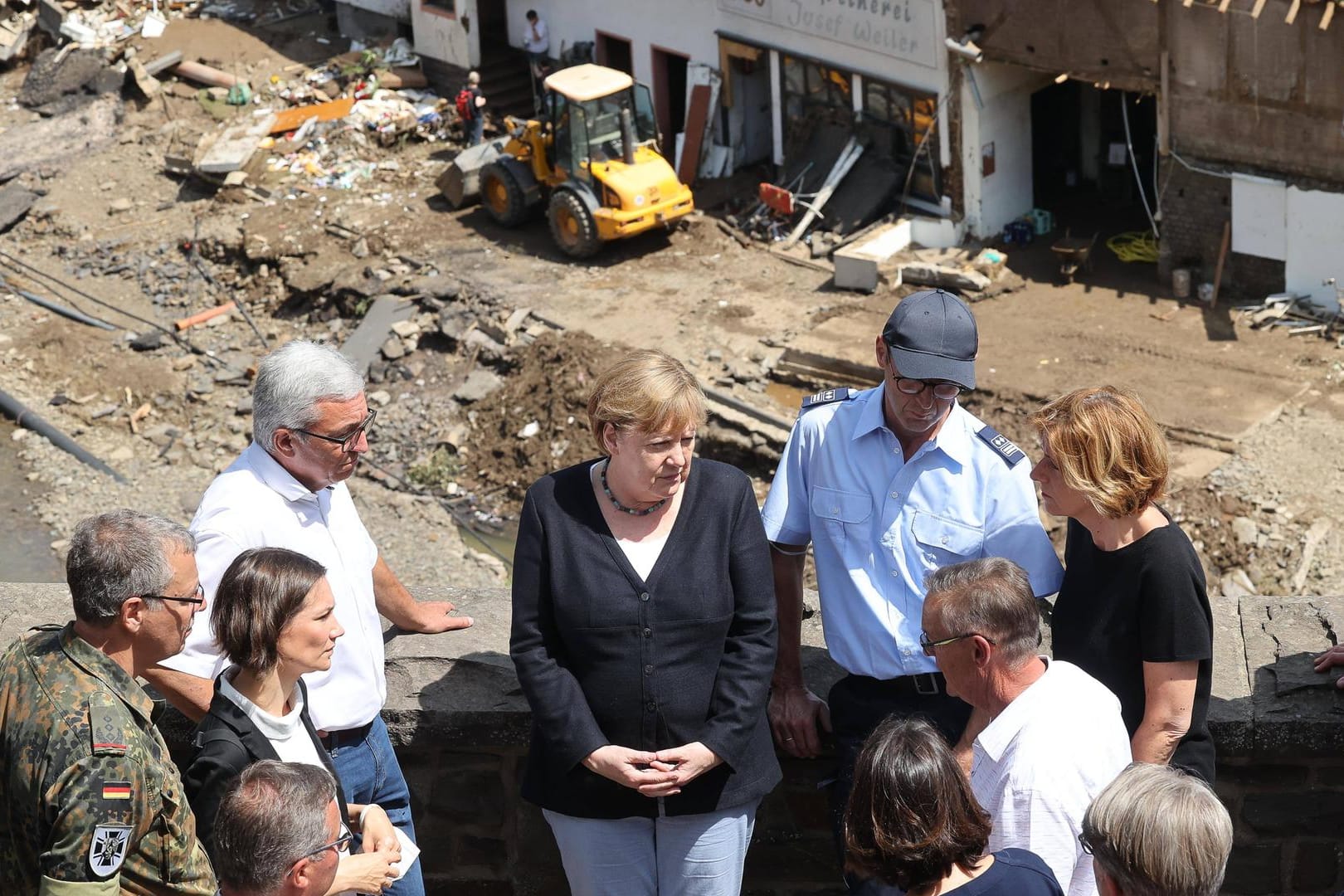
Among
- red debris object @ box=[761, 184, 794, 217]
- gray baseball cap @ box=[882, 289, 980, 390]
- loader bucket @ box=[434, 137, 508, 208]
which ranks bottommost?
red debris object @ box=[761, 184, 794, 217]

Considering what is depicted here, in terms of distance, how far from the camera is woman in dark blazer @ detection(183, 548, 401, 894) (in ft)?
10.8

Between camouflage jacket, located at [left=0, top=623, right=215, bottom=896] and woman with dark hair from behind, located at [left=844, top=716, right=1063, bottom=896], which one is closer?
woman with dark hair from behind, located at [left=844, top=716, right=1063, bottom=896]

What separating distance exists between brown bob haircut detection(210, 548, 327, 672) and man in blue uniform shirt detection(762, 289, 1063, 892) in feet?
4.25

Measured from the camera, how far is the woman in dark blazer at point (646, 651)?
357cm

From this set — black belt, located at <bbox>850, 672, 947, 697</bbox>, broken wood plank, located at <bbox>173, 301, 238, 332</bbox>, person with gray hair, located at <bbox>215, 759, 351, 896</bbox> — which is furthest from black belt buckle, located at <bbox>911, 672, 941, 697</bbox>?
broken wood plank, located at <bbox>173, 301, 238, 332</bbox>

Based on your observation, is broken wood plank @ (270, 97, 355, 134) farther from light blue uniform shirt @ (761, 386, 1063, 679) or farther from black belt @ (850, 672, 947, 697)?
black belt @ (850, 672, 947, 697)

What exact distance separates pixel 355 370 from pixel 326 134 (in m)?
20.4

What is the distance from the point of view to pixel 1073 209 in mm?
19641

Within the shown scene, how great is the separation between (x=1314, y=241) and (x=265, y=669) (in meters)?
15.0

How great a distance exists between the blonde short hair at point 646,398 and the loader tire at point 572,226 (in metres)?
15.4

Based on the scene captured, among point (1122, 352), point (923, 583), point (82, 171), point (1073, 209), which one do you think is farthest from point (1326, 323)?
point (82, 171)

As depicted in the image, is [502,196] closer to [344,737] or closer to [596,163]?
[596,163]

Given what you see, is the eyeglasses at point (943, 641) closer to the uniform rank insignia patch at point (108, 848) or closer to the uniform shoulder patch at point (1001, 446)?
the uniform shoulder patch at point (1001, 446)

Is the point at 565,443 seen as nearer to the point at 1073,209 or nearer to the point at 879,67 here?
the point at 879,67
